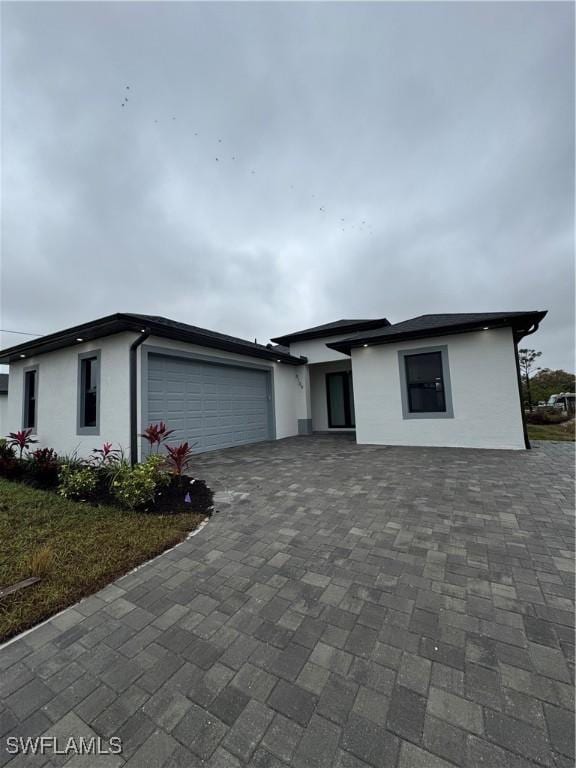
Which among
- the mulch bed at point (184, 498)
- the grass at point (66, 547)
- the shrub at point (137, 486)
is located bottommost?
the grass at point (66, 547)

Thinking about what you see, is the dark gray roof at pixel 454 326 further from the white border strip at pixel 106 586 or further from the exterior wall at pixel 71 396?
the white border strip at pixel 106 586

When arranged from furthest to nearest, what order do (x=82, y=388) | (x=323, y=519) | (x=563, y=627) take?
(x=82, y=388) < (x=323, y=519) < (x=563, y=627)

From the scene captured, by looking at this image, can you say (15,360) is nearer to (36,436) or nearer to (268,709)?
(36,436)

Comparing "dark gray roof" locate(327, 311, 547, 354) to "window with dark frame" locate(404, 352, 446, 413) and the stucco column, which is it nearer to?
"window with dark frame" locate(404, 352, 446, 413)

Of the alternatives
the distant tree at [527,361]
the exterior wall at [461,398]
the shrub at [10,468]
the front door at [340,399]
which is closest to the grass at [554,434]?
the exterior wall at [461,398]

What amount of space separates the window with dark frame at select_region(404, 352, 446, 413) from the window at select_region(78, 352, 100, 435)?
8142 millimetres

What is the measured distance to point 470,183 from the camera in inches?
371

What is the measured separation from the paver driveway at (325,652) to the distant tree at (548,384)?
62.3ft

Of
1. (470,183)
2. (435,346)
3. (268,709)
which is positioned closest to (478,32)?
(470,183)

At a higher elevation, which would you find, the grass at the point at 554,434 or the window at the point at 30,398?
the window at the point at 30,398

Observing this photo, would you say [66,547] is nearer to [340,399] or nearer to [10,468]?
[10,468]

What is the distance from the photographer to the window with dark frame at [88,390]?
7168 mm

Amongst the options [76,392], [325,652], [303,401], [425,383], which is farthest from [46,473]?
[425,383]

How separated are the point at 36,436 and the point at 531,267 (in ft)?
66.0
